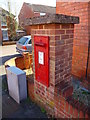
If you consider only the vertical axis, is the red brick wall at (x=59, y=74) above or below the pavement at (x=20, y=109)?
above

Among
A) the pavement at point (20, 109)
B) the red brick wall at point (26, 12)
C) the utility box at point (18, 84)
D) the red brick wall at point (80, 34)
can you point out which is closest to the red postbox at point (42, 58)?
the utility box at point (18, 84)

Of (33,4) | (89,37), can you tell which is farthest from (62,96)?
(33,4)

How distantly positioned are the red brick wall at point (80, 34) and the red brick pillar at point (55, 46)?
3.16 ft

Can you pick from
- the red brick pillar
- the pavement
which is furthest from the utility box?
the red brick pillar

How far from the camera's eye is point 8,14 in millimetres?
18141

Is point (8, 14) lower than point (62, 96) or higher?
higher

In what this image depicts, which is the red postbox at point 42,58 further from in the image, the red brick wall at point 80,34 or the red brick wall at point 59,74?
the red brick wall at point 80,34

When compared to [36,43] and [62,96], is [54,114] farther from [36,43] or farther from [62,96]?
[36,43]

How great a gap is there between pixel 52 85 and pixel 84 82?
1.32 metres

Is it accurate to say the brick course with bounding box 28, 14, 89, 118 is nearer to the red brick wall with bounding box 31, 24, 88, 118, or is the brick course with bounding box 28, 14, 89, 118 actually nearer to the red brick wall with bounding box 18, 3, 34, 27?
the red brick wall with bounding box 31, 24, 88, 118

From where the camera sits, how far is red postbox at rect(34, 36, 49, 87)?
6.13 feet

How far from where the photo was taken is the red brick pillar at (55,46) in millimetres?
1708

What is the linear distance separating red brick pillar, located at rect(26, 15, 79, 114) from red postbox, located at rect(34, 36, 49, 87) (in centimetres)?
6

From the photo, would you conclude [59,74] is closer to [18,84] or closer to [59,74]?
[59,74]
